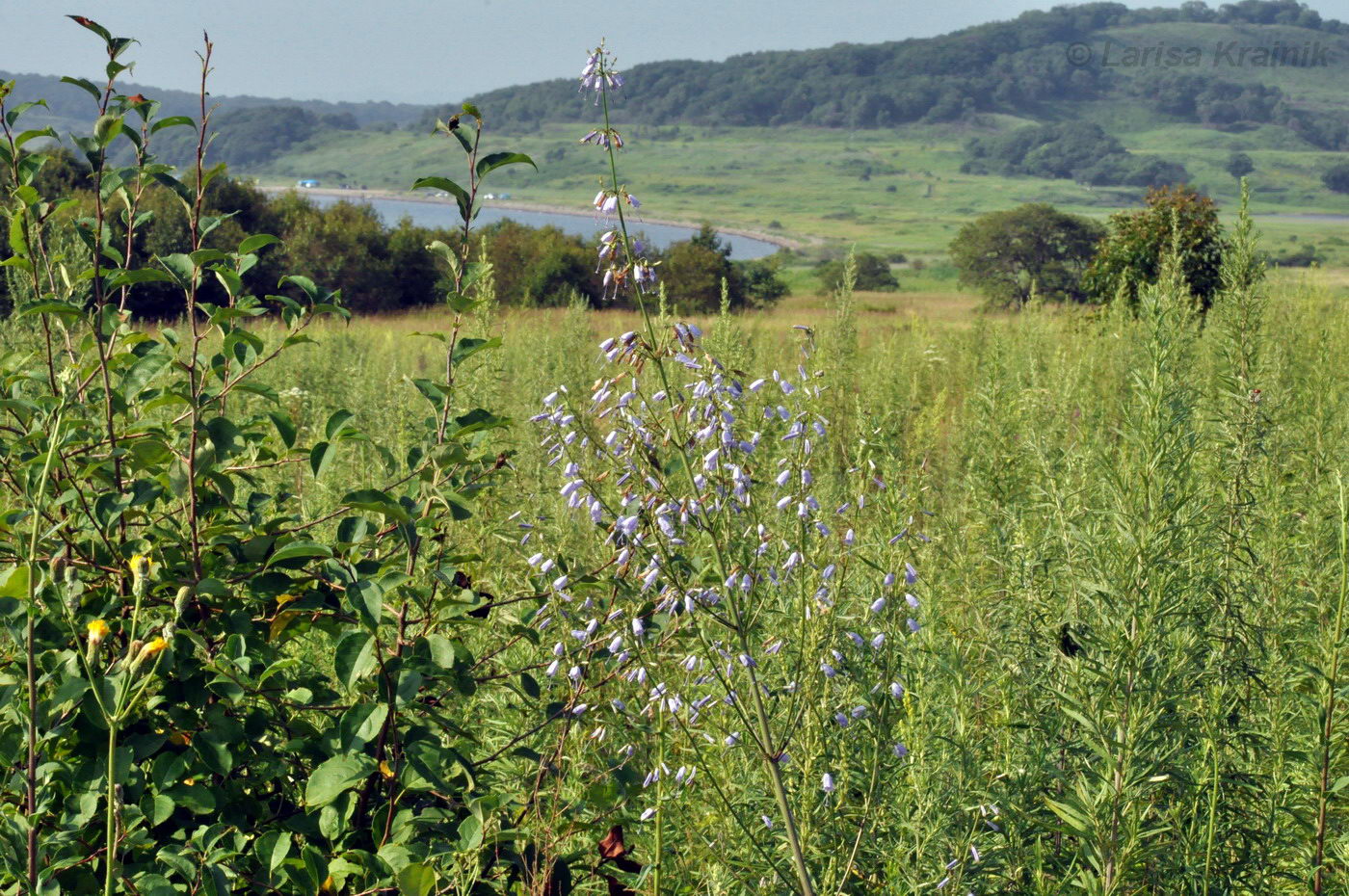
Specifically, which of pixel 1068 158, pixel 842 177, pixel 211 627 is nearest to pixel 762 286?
pixel 211 627

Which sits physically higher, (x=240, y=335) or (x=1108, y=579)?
(x=240, y=335)

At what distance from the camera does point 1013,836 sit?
229 centimetres

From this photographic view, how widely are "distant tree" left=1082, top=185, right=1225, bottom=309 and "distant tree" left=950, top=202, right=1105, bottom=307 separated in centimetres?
3602

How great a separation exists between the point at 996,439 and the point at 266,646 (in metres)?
3.46

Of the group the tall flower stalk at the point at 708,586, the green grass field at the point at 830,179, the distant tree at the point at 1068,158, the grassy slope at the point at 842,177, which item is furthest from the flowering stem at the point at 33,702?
the distant tree at the point at 1068,158

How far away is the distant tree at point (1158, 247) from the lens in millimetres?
15766

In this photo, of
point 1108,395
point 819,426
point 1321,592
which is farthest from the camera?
point 1108,395

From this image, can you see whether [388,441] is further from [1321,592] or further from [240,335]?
[1321,592]

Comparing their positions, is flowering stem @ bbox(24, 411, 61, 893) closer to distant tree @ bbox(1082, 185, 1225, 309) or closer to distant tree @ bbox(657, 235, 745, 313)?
→ distant tree @ bbox(1082, 185, 1225, 309)

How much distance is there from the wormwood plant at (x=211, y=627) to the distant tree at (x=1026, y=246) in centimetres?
5410

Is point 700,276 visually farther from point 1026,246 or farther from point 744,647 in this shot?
point 1026,246

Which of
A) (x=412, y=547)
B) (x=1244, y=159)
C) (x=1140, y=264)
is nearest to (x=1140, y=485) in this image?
(x=412, y=547)

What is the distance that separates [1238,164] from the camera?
145875mm

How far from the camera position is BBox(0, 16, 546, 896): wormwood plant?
1.95 metres
